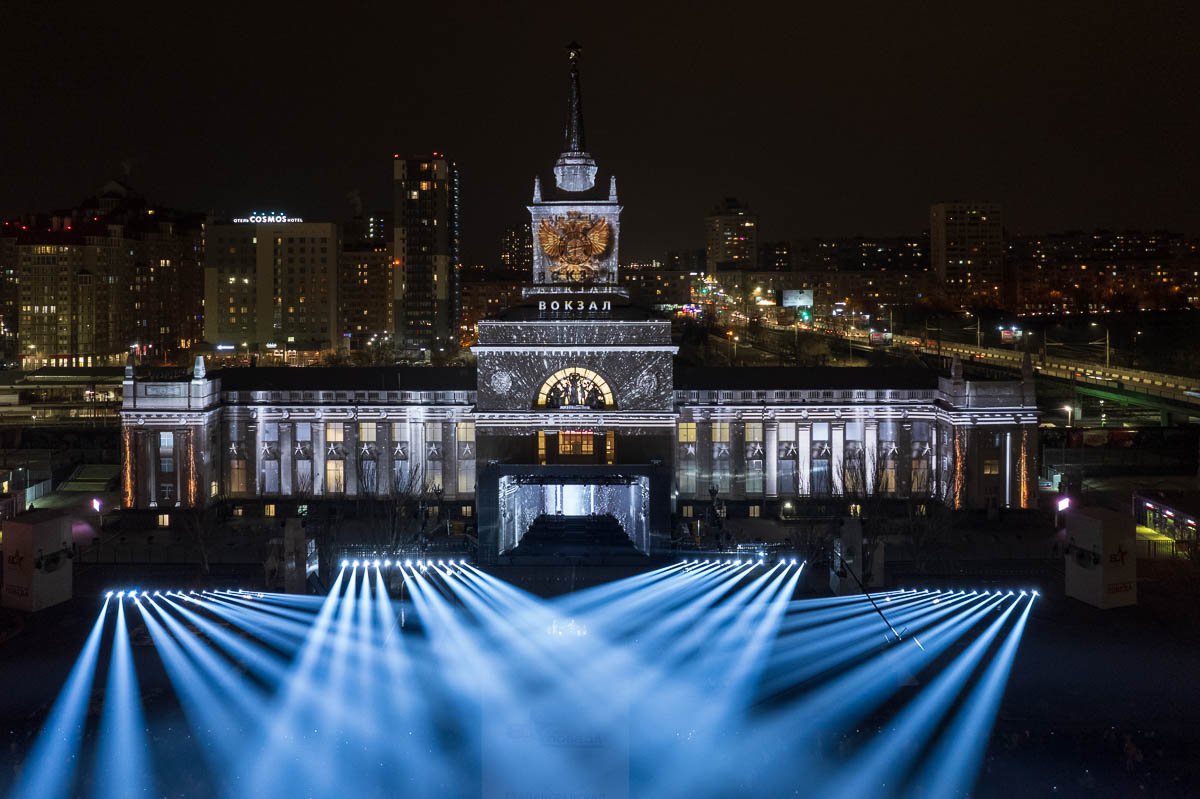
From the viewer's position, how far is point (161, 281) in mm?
167750

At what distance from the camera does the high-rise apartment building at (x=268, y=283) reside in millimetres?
173750

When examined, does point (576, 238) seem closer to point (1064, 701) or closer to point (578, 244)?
point (578, 244)

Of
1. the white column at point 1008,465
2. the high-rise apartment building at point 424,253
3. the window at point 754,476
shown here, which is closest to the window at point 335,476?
the window at point 754,476

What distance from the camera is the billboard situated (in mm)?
187625

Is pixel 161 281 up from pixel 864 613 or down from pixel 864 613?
up

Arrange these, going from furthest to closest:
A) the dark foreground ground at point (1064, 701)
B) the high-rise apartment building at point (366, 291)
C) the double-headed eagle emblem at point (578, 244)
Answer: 1. the high-rise apartment building at point (366, 291)
2. the double-headed eagle emblem at point (578, 244)
3. the dark foreground ground at point (1064, 701)

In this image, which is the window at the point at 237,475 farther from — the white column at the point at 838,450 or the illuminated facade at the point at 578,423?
the white column at the point at 838,450

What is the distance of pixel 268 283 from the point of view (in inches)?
6880

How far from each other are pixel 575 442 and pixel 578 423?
0.81 metres

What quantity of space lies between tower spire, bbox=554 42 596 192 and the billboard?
125994 millimetres

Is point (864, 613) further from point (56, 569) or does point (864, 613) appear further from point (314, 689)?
point (56, 569)

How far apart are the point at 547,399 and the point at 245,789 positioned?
103ft

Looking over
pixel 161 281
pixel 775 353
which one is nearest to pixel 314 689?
pixel 775 353

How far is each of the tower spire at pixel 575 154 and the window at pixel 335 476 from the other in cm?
1559
